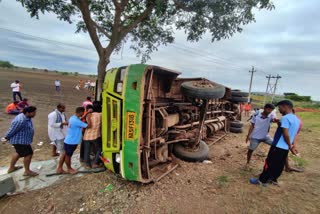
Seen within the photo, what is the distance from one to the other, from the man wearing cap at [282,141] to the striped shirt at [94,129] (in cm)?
339

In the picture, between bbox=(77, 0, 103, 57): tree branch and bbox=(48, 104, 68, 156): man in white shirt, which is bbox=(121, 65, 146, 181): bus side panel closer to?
bbox=(48, 104, 68, 156): man in white shirt

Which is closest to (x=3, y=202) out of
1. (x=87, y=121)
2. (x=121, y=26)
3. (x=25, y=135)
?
Answer: (x=25, y=135)

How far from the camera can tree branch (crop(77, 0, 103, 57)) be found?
5.64 meters

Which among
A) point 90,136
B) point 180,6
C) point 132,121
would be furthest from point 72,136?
point 180,6

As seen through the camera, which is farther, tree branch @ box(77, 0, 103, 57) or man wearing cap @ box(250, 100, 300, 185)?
tree branch @ box(77, 0, 103, 57)

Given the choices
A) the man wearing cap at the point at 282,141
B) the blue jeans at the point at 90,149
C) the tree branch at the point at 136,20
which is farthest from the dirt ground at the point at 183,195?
the tree branch at the point at 136,20

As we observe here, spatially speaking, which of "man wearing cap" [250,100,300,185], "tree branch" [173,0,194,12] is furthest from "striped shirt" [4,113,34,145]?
"tree branch" [173,0,194,12]

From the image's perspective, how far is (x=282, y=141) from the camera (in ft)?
10.1

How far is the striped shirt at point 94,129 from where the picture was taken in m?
3.84

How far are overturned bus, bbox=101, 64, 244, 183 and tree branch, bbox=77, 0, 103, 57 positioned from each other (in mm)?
2764

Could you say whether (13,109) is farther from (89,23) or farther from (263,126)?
(263,126)

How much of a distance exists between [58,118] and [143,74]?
2.73 metres

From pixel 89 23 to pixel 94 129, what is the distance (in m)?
3.85

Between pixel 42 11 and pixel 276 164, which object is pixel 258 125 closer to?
pixel 276 164
